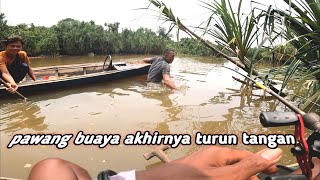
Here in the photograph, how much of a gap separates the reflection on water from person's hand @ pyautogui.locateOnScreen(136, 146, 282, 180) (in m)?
2.43

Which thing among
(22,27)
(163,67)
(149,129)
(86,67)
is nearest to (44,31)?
(22,27)

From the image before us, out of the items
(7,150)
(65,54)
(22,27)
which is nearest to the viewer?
(7,150)

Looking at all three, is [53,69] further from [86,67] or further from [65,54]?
[65,54]

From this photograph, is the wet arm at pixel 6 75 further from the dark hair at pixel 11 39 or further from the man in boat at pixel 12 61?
the dark hair at pixel 11 39

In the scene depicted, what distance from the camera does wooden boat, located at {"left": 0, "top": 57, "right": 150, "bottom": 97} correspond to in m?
7.04

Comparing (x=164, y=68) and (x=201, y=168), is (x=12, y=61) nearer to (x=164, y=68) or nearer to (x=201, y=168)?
(x=164, y=68)

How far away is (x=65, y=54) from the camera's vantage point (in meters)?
32.5

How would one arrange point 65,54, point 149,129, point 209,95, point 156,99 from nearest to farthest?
point 149,129, point 156,99, point 209,95, point 65,54

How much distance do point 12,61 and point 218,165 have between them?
625 cm

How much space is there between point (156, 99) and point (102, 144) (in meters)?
3.23

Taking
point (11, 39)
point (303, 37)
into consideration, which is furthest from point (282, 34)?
point (11, 39)

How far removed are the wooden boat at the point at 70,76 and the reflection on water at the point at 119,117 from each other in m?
0.22

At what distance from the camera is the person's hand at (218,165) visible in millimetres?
1213

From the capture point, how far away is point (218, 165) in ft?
4.74
